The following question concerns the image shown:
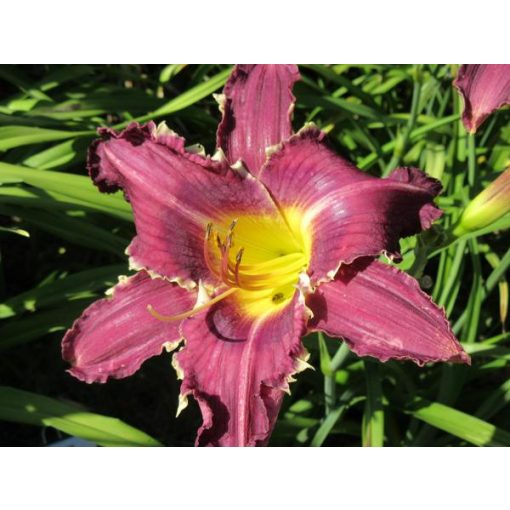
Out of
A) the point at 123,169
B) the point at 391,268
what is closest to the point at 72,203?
the point at 123,169

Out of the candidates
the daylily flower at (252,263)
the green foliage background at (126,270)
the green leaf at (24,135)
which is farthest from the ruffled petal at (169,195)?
the green leaf at (24,135)

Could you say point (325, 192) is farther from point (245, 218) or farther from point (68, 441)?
point (68, 441)

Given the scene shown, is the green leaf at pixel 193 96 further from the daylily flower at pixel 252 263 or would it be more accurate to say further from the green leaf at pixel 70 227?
the daylily flower at pixel 252 263

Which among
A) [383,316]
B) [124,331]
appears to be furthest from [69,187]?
[383,316]

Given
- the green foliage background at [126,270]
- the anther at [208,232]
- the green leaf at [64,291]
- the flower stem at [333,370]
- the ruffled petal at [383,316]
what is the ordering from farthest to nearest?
1. the green leaf at [64,291]
2. the green foliage background at [126,270]
3. the flower stem at [333,370]
4. the anther at [208,232]
5. the ruffled petal at [383,316]

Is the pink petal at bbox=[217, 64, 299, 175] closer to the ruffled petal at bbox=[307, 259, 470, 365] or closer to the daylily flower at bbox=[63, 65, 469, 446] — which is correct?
the daylily flower at bbox=[63, 65, 469, 446]

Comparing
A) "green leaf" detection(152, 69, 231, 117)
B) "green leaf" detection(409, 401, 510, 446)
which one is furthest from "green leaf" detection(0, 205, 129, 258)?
"green leaf" detection(409, 401, 510, 446)
